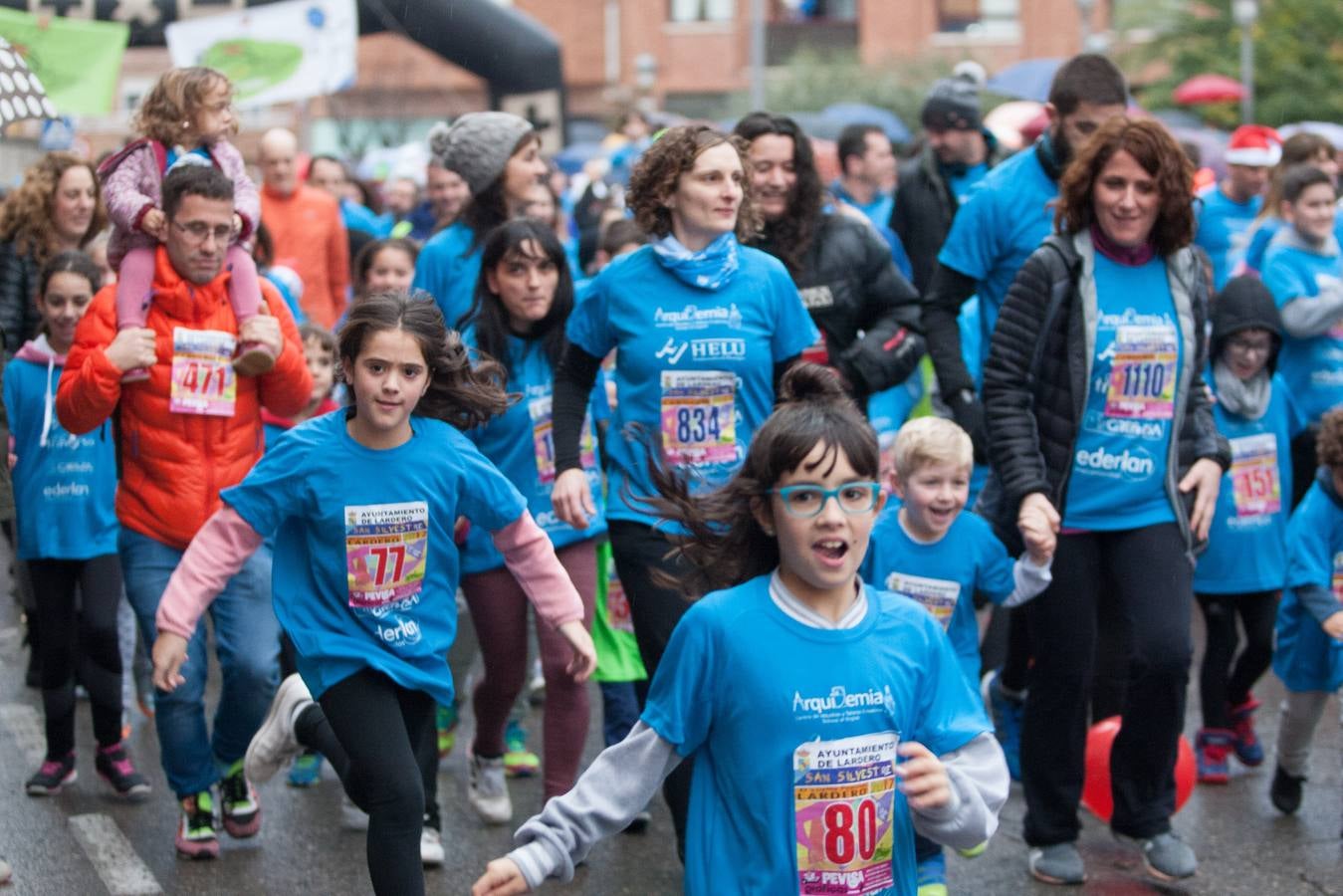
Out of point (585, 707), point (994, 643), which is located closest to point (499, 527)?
point (585, 707)

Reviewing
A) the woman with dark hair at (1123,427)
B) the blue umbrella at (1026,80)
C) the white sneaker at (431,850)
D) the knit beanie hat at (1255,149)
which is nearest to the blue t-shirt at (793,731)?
the woman with dark hair at (1123,427)

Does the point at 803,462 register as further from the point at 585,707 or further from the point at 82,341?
the point at 82,341

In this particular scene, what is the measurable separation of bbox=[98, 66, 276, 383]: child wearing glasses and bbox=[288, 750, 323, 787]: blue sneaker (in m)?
1.72

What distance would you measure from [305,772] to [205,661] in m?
1.18

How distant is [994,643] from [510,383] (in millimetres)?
2237

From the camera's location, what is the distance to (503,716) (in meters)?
6.79

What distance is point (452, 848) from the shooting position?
655 cm

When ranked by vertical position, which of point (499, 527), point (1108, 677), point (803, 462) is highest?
point (803, 462)

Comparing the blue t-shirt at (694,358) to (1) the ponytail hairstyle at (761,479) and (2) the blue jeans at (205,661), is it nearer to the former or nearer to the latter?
(2) the blue jeans at (205,661)

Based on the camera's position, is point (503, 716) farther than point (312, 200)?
No

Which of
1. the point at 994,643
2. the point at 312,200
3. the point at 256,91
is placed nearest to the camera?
the point at 994,643

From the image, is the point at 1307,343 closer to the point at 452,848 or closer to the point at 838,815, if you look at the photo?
the point at 452,848

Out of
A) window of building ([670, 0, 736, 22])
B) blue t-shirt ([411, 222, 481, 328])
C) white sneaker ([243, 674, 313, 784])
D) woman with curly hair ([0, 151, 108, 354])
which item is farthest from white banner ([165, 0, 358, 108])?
window of building ([670, 0, 736, 22])

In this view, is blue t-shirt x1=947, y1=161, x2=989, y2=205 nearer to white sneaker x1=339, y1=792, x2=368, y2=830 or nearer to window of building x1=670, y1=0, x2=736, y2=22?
white sneaker x1=339, y1=792, x2=368, y2=830
